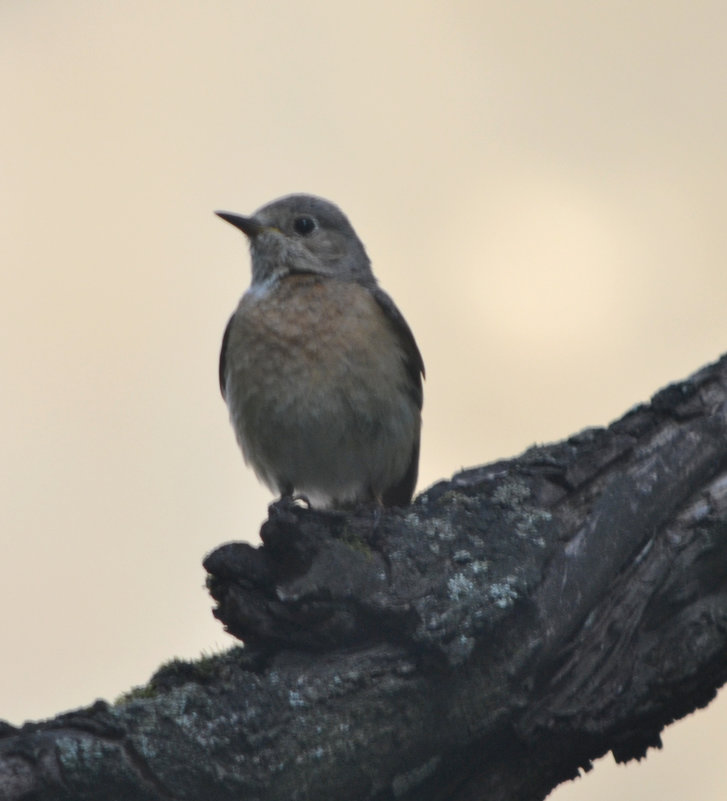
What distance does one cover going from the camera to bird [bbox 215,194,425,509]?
6898mm

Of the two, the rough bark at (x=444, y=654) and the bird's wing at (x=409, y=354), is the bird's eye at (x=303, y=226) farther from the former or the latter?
the rough bark at (x=444, y=654)

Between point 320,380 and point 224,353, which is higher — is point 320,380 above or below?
below

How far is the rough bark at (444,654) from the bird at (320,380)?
189 centimetres

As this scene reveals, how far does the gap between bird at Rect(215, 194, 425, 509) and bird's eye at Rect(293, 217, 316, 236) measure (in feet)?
0.54

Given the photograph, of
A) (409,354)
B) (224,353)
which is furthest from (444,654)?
(224,353)

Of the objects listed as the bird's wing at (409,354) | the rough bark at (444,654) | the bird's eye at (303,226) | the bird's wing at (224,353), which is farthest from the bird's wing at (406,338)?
the rough bark at (444,654)

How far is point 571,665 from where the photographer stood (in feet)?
15.0

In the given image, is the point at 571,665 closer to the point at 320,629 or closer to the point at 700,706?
the point at 700,706

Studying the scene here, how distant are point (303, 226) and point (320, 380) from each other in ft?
5.60

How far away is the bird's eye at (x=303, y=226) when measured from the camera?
26.6 feet

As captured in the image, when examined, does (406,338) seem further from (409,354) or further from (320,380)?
(320,380)

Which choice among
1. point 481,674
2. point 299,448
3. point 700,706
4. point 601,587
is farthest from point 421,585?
point 299,448

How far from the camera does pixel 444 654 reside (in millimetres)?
4418

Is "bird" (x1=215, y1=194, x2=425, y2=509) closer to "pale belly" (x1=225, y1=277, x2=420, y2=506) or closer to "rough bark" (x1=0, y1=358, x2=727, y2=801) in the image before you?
"pale belly" (x1=225, y1=277, x2=420, y2=506)
